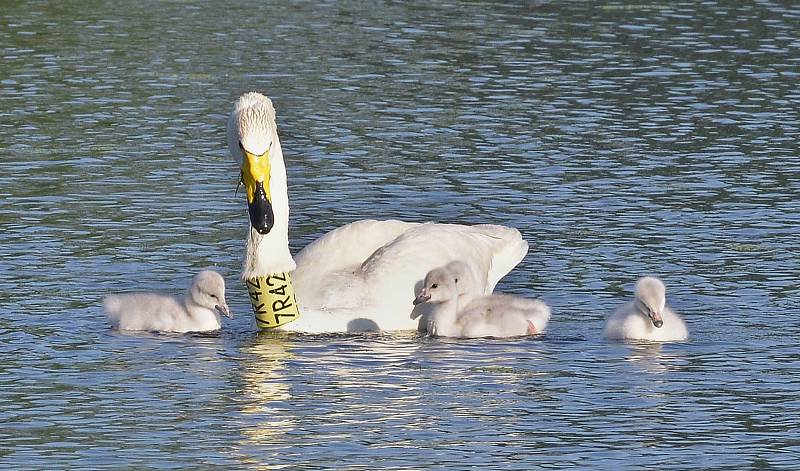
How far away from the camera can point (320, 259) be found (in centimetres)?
1664

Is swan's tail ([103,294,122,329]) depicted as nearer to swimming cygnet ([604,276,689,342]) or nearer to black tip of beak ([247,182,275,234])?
black tip of beak ([247,182,275,234])

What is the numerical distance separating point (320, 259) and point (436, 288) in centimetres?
125

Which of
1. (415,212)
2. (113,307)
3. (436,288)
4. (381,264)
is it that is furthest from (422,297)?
(415,212)

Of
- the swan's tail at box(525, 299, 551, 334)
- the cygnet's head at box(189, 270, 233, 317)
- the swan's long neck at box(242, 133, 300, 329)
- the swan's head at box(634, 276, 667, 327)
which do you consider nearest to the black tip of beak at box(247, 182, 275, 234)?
the swan's long neck at box(242, 133, 300, 329)

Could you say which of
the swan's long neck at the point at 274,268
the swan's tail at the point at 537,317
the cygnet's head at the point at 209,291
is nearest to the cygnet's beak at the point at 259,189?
the swan's long neck at the point at 274,268

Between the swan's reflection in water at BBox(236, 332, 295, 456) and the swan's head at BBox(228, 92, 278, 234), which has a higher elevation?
the swan's head at BBox(228, 92, 278, 234)

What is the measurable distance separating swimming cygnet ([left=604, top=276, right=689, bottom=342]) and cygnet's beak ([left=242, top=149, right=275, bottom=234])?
2.84 metres

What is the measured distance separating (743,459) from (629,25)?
20.9 meters

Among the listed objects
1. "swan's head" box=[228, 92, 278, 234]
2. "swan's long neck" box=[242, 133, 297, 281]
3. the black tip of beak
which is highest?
"swan's head" box=[228, 92, 278, 234]

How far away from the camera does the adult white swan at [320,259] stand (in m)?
15.5

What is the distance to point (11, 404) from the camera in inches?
547

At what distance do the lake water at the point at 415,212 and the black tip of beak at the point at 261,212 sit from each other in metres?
1.01

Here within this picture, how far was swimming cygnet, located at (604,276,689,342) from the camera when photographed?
15461 mm

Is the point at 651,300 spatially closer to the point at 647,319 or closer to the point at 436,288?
the point at 647,319
